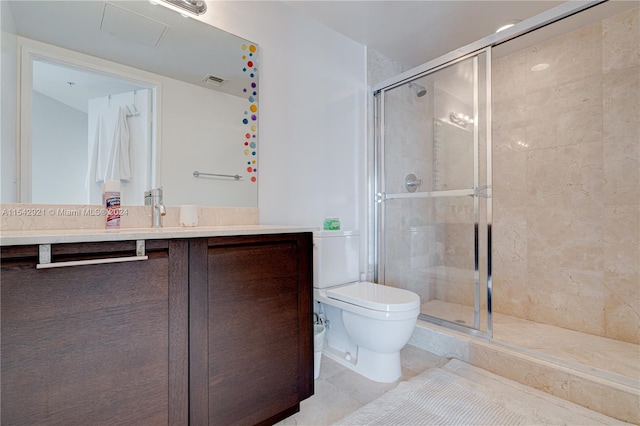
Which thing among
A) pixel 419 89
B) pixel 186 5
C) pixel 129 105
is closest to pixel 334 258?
pixel 129 105

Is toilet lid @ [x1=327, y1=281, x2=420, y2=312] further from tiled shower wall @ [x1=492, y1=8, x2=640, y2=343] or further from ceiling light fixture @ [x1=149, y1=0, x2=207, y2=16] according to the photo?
ceiling light fixture @ [x1=149, y1=0, x2=207, y2=16]

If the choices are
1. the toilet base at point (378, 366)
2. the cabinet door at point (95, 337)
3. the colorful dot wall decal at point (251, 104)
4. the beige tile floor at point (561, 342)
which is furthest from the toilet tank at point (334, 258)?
the cabinet door at point (95, 337)

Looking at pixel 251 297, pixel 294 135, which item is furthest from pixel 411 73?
pixel 251 297

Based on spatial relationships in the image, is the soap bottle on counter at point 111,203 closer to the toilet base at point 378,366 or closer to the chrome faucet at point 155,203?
the chrome faucet at point 155,203

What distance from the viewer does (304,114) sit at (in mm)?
2088

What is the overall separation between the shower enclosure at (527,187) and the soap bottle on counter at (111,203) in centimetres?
181

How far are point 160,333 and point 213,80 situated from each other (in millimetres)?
1343

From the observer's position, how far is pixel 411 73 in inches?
90.4

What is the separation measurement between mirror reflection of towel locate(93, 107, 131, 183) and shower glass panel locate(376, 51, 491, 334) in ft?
5.89

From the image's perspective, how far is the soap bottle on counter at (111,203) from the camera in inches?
49.3

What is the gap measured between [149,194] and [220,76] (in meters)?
0.78

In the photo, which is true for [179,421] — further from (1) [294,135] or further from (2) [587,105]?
(2) [587,105]

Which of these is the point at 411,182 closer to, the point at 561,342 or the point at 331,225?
the point at 331,225

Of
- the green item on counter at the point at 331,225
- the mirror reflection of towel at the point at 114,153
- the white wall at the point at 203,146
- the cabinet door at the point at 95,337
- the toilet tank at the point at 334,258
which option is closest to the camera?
the cabinet door at the point at 95,337
